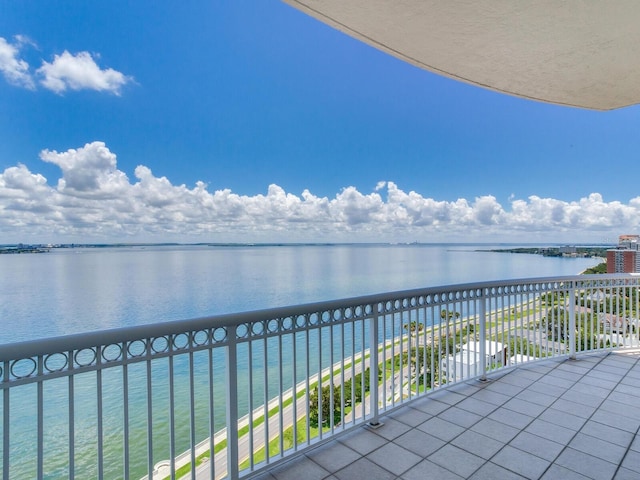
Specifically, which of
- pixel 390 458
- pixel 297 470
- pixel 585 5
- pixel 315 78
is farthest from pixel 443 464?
pixel 315 78

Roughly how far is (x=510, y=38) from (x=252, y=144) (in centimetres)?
5559

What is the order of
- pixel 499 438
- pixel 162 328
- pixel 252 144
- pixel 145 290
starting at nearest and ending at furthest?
pixel 162 328, pixel 499 438, pixel 145 290, pixel 252 144

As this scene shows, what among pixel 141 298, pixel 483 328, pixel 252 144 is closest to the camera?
pixel 483 328

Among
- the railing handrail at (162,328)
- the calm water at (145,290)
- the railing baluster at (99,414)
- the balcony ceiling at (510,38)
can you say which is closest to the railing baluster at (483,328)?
the railing handrail at (162,328)

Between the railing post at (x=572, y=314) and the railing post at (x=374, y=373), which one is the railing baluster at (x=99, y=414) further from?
the railing post at (x=572, y=314)

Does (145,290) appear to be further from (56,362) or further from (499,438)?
(499,438)

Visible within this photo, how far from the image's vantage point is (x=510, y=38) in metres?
2.25

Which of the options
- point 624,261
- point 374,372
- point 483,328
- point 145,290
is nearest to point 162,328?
point 374,372

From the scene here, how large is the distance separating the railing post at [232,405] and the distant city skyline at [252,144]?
20733mm

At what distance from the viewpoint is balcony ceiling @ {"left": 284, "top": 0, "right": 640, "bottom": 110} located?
193 cm

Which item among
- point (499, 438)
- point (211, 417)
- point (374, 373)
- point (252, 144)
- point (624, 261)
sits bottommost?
point (499, 438)

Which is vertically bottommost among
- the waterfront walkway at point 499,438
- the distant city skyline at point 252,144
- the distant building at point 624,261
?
the waterfront walkway at point 499,438

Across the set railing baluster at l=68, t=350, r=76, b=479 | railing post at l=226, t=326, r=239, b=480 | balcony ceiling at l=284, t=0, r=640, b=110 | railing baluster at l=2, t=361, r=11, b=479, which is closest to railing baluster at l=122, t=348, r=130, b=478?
railing baluster at l=68, t=350, r=76, b=479

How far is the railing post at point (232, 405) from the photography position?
196 cm
